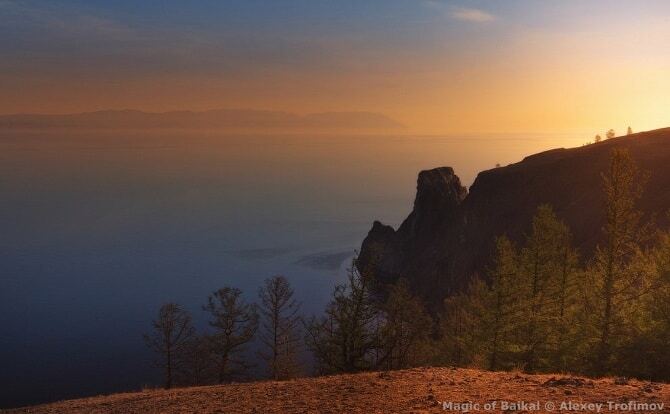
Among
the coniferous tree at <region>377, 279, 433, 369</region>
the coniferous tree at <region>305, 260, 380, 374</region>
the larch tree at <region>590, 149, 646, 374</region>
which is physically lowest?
the coniferous tree at <region>377, 279, 433, 369</region>

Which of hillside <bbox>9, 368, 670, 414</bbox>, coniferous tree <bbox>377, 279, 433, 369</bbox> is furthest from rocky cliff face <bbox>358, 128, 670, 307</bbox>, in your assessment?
hillside <bbox>9, 368, 670, 414</bbox>

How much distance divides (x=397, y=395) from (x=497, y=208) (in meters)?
88.1

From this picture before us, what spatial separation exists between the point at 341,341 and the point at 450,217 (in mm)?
94635

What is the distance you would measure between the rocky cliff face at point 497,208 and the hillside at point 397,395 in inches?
1981

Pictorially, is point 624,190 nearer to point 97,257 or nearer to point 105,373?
point 105,373

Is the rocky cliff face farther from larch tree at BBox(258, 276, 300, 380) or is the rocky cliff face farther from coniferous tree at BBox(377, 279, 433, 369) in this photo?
larch tree at BBox(258, 276, 300, 380)

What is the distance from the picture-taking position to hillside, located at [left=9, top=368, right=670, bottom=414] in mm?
12809

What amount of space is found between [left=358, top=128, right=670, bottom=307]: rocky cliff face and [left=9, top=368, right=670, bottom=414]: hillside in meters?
50.3

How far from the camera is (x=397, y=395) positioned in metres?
14.3

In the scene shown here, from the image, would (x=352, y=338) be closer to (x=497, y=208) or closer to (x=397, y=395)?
(x=397, y=395)

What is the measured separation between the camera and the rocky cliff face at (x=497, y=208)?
71312 millimetres

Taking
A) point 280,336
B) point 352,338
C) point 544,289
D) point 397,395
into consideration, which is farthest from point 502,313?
point 280,336

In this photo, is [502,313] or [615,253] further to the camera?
[502,313]

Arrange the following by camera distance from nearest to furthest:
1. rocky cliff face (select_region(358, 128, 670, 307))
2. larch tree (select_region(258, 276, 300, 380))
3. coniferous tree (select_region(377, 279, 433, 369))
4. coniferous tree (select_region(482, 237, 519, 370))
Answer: coniferous tree (select_region(482, 237, 519, 370)), larch tree (select_region(258, 276, 300, 380)), coniferous tree (select_region(377, 279, 433, 369)), rocky cliff face (select_region(358, 128, 670, 307))
